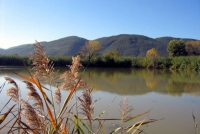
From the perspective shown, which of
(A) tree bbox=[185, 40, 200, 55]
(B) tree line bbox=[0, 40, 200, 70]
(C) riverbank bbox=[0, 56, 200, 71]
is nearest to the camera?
(C) riverbank bbox=[0, 56, 200, 71]

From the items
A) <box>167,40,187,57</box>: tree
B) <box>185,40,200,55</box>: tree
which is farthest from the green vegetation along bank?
<box>185,40,200,55</box>: tree

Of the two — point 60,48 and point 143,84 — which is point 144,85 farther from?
point 60,48

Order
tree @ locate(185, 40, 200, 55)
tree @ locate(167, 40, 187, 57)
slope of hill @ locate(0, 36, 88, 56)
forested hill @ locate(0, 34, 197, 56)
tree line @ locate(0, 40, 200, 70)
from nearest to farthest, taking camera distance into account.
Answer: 1. tree line @ locate(0, 40, 200, 70)
2. tree @ locate(167, 40, 187, 57)
3. tree @ locate(185, 40, 200, 55)
4. forested hill @ locate(0, 34, 197, 56)
5. slope of hill @ locate(0, 36, 88, 56)

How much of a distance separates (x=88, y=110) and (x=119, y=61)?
2350 cm

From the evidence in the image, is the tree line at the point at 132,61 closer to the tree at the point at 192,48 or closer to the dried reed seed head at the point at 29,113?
the tree at the point at 192,48

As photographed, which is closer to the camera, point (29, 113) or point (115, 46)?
point (29, 113)

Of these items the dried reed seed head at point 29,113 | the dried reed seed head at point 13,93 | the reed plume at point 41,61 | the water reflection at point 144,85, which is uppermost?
the reed plume at point 41,61

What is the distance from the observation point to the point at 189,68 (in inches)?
836

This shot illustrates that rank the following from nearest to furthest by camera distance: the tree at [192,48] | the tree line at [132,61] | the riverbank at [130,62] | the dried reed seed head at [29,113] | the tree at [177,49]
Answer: the dried reed seed head at [29,113]
the riverbank at [130,62]
the tree line at [132,61]
the tree at [177,49]
the tree at [192,48]

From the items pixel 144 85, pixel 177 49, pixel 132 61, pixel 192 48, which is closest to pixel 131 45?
pixel 192 48

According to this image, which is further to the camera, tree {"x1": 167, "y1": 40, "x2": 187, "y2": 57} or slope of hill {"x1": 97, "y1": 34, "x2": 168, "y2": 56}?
slope of hill {"x1": 97, "y1": 34, "x2": 168, "y2": 56}

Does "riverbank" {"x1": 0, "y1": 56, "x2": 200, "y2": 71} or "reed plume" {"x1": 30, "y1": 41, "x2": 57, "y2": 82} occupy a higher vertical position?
"reed plume" {"x1": 30, "y1": 41, "x2": 57, "y2": 82}

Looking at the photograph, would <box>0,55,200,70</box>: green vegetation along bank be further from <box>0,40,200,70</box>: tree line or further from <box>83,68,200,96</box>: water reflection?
<box>83,68,200,96</box>: water reflection

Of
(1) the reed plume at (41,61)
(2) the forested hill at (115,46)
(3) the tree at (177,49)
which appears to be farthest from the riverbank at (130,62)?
(2) the forested hill at (115,46)
